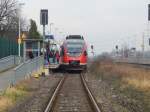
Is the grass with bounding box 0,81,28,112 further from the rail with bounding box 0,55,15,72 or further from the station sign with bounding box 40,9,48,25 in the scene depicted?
the station sign with bounding box 40,9,48,25

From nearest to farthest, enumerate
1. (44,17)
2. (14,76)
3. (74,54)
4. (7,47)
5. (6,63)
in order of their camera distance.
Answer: (14,76) → (44,17) → (6,63) → (74,54) → (7,47)

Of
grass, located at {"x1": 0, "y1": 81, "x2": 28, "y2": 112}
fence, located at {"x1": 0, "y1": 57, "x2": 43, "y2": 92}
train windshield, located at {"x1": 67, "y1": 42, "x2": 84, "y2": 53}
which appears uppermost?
train windshield, located at {"x1": 67, "y1": 42, "x2": 84, "y2": 53}

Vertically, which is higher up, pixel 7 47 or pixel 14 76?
pixel 7 47

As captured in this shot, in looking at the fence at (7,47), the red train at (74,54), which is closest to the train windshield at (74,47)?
the red train at (74,54)

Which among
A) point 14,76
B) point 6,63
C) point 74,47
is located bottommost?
point 14,76

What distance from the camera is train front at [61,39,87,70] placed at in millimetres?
52625

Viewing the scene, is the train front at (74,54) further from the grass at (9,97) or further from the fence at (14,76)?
the grass at (9,97)

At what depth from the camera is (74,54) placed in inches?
2083

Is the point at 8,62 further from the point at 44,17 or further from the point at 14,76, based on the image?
the point at 14,76

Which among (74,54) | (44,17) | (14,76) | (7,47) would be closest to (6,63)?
(44,17)

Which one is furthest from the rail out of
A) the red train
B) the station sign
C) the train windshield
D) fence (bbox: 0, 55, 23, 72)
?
the train windshield

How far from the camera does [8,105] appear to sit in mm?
20125

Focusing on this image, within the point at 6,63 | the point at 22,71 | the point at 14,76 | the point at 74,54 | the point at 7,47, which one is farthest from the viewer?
the point at 7,47

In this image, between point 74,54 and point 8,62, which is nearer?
point 8,62
